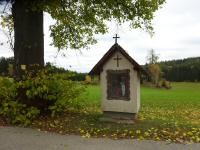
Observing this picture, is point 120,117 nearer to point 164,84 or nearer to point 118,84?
point 118,84

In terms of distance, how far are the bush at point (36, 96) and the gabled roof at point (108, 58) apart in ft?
3.67

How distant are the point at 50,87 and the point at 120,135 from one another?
3361 millimetres

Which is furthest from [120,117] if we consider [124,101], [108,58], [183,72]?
[183,72]

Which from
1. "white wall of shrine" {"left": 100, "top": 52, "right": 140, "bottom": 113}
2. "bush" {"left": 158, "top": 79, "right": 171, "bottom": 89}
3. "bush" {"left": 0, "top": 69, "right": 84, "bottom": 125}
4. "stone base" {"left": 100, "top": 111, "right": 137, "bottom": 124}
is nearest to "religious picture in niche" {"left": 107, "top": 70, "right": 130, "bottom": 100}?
"white wall of shrine" {"left": 100, "top": 52, "right": 140, "bottom": 113}

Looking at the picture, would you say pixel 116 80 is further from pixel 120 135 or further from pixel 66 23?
pixel 66 23

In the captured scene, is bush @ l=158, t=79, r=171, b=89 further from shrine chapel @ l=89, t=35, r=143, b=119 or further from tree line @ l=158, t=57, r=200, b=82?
shrine chapel @ l=89, t=35, r=143, b=119

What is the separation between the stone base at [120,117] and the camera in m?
13.0

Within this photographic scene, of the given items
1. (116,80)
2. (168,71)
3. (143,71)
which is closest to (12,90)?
(116,80)

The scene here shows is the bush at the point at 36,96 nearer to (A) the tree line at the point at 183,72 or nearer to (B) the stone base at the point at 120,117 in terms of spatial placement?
(B) the stone base at the point at 120,117

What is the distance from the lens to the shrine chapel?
13.0 meters

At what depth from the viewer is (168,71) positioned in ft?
267

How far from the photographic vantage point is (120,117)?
13.2 meters

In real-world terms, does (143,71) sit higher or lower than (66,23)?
lower

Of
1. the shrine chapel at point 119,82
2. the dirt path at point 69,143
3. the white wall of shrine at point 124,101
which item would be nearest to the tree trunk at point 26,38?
the shrine chapel at point 119,82
